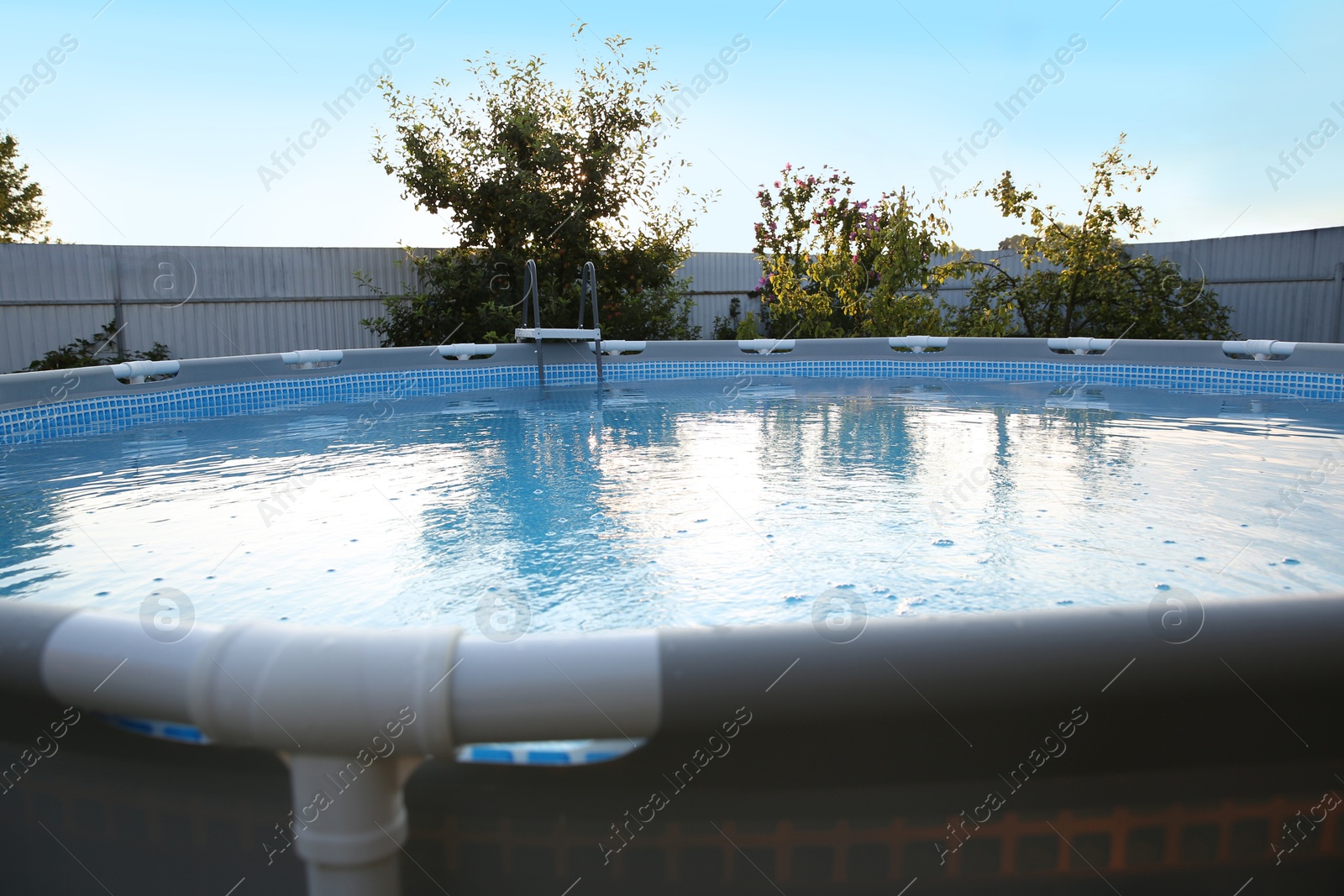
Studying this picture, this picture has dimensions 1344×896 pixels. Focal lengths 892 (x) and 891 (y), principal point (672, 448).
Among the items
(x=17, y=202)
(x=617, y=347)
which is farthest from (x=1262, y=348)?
(x=17, y=202)

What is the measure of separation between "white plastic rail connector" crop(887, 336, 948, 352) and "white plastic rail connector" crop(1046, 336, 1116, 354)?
97 centimetres

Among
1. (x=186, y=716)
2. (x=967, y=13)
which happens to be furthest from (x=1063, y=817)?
(x=967, y=13)

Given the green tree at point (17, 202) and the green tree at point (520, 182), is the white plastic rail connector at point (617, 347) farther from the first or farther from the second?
the green tree at point (17, 202)

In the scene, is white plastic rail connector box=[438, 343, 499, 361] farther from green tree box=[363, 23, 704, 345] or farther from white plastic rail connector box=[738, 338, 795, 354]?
white plastic rail connector box=[738, 338, 795, 354]

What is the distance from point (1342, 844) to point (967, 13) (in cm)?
912

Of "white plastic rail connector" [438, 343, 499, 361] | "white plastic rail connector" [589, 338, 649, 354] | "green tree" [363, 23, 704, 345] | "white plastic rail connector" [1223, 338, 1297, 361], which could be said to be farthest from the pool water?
"green tree" [363, 23, 704, 345]

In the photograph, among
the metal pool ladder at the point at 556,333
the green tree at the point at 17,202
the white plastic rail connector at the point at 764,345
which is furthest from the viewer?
the green tree at the point at 17,202

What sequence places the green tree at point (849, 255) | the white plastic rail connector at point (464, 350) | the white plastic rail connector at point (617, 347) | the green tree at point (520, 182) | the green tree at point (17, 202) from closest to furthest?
the white plastic rail connector at point (464, 350)
the white plastic rail connector at point (617, 347)
the green tree at point (849, 255)
the green tree at point (520, 182)
the green tree at point (17, 202)

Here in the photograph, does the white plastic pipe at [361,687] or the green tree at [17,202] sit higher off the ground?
the green tree at [17,202]

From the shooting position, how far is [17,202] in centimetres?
1816

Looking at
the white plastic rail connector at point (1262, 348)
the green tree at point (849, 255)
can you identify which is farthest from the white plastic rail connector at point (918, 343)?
the white plastic rail connector at point (1262, 348)

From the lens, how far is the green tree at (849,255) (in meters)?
9.98

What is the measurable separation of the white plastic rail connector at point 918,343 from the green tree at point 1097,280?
2033 millimetres

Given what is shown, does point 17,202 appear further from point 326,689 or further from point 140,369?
point 326,689
